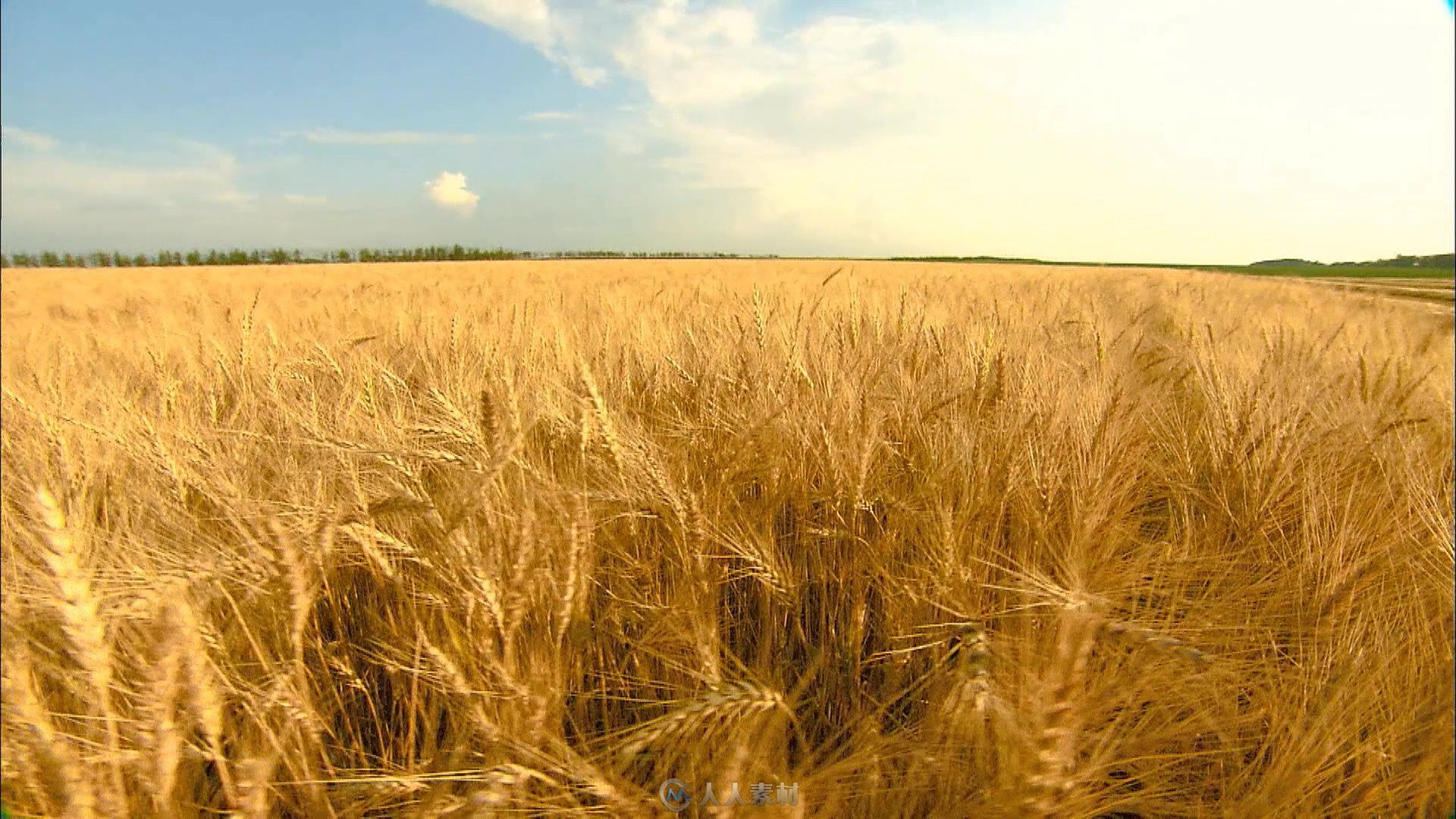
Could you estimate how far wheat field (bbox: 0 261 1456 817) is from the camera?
77 centimetres

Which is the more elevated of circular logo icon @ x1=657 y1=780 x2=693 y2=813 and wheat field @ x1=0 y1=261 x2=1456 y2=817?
wheat field @ x1=0 y1=261 x2=1456 y2=817

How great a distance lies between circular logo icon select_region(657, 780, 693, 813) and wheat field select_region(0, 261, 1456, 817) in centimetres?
2

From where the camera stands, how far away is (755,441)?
137cm

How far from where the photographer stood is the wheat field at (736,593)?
772 millimetres

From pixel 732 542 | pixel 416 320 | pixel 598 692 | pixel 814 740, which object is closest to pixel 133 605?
pixel 598 692

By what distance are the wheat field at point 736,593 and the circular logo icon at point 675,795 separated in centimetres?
2

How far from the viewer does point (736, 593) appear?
50.8 inches

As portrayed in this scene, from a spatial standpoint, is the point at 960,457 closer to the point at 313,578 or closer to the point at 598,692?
the point at 598,692

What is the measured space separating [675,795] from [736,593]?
524 millimetres

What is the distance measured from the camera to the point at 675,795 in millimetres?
788

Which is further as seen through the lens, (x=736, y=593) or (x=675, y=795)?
(x=736, y=593)

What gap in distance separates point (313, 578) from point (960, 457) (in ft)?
4.18

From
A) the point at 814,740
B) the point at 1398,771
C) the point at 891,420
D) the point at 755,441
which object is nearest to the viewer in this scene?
the point at 1398,771

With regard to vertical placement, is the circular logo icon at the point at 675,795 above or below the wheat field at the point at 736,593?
below
